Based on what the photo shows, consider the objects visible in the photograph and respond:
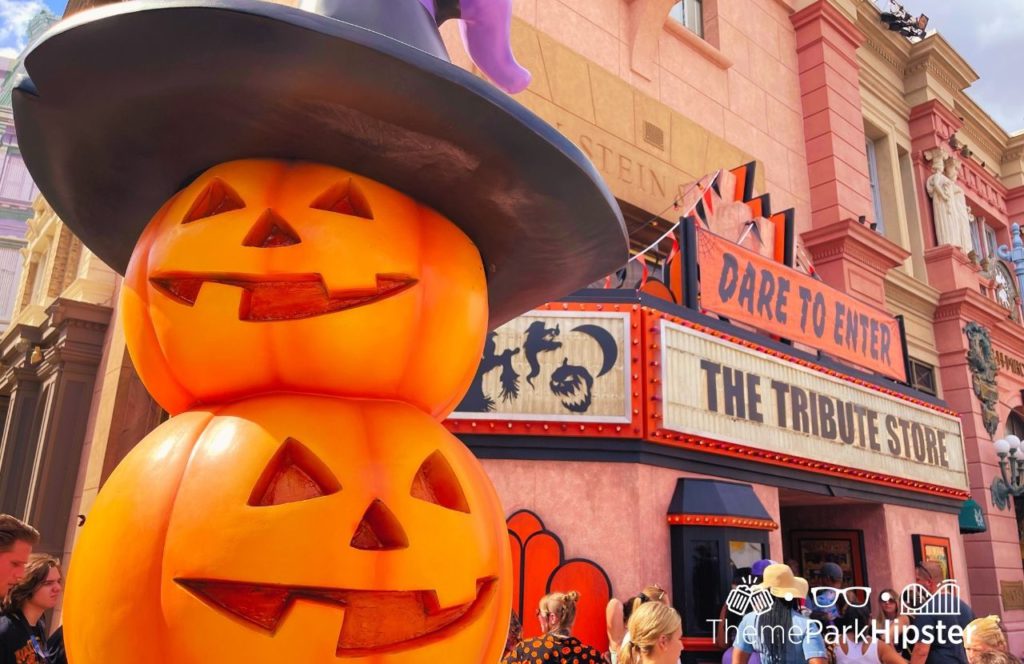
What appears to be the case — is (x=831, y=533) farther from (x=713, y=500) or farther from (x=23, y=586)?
(x=23, y=586)

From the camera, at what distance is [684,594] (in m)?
6.76

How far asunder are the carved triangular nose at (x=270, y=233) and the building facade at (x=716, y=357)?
194 inches

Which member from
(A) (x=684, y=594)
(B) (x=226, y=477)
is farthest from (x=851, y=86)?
(B) (x=226, y=477)

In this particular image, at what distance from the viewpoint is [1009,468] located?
15188mm

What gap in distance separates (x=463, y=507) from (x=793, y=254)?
905 centimetres

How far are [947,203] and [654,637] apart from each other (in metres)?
18.0

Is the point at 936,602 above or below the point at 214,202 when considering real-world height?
below

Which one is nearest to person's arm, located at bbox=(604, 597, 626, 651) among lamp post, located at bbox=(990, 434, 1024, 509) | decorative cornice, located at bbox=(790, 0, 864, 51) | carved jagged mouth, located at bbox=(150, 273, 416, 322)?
carved jagged mouth, located at bbox=(150, 273, 416, 322)

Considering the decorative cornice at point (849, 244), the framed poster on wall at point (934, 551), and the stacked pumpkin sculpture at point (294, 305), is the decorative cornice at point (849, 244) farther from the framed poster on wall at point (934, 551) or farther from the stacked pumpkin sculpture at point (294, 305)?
the stacked pumpkin sculpture at point (294, 305)

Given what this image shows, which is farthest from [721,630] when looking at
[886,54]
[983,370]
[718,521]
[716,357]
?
[886,54]

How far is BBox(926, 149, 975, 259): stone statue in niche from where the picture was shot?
17.0 meters

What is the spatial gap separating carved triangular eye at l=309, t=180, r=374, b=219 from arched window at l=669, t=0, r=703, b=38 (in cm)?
1258

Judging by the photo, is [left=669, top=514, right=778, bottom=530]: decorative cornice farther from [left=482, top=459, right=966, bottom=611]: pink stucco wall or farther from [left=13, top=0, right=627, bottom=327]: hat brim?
[left=13, top=0, right=627, bottom=327]: hat brim

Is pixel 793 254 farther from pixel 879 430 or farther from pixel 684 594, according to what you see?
pixel 684 594
